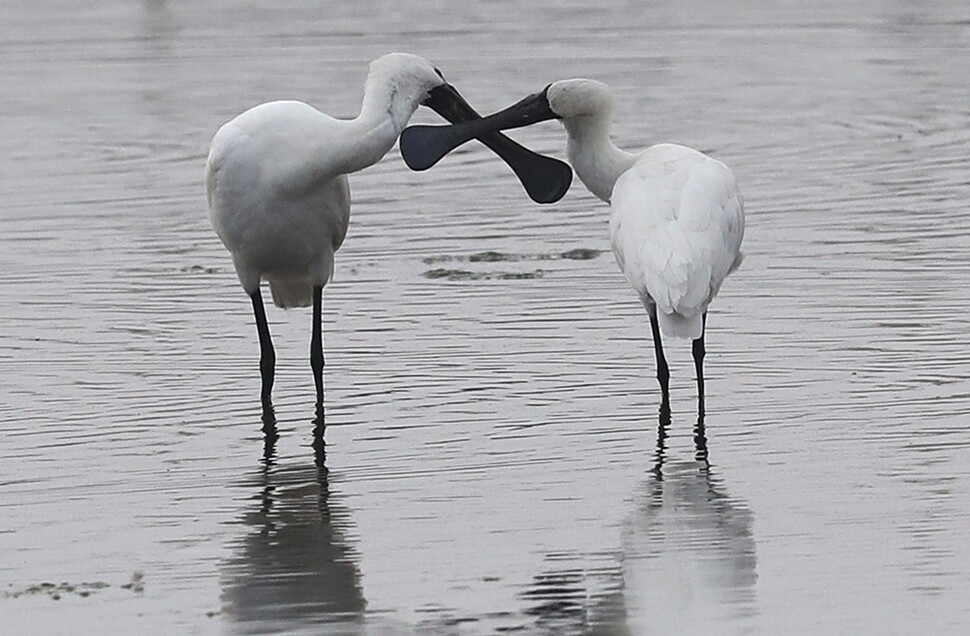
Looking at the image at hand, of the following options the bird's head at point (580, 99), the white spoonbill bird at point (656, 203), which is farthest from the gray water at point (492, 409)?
the bird's head at point (580, 99)

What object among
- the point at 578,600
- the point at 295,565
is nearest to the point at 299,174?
the point at 295,565

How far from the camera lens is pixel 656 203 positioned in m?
10.3

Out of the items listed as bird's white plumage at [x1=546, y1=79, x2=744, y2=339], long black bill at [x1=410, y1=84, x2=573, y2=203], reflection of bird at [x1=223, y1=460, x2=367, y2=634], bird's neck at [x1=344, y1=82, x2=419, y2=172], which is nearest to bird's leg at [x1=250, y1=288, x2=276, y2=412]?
long black bill at [x1=410, y1=84, x2=573, y2=203]

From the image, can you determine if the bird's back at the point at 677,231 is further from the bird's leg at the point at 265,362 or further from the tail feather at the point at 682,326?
the bird's leg at the point at 265,362

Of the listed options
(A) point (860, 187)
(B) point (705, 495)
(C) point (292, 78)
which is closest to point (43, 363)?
(B) point (705, 495)

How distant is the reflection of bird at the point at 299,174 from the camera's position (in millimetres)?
9828

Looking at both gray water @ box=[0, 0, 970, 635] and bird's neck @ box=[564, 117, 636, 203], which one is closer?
gray water @ box=[0, 0, 970, 635]

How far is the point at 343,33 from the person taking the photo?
30688 millimetres

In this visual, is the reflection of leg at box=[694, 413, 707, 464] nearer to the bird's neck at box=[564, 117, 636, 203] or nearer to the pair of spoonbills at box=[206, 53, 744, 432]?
the pair of spoonbills at box=[206, 53, 744, 432]

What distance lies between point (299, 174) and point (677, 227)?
1656 millimetres

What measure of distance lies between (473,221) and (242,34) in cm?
1633

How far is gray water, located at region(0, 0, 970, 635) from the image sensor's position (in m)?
7.40

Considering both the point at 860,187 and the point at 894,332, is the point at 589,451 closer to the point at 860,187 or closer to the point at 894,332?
the point at 894,332

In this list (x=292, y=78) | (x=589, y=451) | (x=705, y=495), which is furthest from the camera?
(x=292, y=78)
